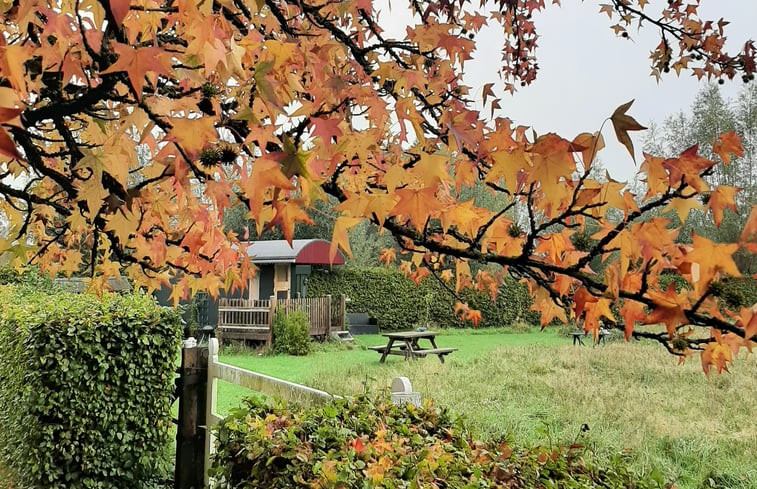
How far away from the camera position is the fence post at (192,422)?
4.17 m

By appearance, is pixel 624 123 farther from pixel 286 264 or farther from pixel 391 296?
pixel 391 296

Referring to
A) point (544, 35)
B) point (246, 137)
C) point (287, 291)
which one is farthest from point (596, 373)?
point (287, 291)

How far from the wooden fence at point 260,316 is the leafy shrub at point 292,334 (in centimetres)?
19

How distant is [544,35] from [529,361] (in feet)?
19.3

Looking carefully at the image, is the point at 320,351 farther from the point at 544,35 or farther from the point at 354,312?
the point at 544,35

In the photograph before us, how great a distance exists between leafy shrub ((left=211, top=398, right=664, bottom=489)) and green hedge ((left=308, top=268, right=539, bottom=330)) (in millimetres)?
14008

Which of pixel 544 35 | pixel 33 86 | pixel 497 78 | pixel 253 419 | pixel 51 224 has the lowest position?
pixel 253 419

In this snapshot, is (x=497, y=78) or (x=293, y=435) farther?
(x=497, y=78)

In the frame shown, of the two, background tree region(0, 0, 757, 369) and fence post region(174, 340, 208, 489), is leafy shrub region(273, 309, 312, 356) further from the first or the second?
background tree region(0, 0, 757, 369)

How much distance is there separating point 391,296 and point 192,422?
44.3 ft

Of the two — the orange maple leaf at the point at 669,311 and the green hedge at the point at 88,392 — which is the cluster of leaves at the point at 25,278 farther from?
the orange maple leaf at the point at 669,311

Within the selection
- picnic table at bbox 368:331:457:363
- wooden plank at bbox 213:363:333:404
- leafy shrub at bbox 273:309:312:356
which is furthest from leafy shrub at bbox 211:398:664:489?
leafy shrub at bbox 273:309:312:356

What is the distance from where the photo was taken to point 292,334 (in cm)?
1264

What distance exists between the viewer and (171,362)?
169 inches
